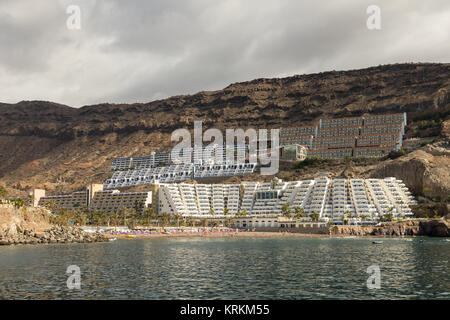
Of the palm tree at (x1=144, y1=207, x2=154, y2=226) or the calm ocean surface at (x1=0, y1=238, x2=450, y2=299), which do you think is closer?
the calm ocean surface at (x1=0, y1=238, x2=450, y2=299)

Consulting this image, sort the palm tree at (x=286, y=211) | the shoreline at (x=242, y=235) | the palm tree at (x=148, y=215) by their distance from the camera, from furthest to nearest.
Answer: the palm tree at (x=148, y=215)
the palm tree at (x=286, y=211)
the shoreline at (x=242, y=235)

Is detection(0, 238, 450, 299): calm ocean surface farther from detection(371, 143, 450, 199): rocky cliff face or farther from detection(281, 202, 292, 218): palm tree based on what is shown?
detection(281, 202, 292, 218): palm tree

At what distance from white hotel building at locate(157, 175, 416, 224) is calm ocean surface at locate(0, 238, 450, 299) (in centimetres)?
7577

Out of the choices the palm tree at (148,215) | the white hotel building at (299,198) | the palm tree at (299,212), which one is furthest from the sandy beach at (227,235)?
the palm tree at (148,215)

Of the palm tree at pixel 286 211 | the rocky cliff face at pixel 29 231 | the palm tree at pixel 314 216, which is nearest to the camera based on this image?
the rocky cliff face at pixel 29 231

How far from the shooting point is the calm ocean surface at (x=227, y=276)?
37219 mm

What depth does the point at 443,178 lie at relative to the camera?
14188cm

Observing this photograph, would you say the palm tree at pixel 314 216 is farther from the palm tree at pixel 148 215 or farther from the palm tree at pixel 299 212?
the palm tree at pixel 148 215

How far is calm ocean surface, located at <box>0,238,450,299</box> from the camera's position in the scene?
37219mm

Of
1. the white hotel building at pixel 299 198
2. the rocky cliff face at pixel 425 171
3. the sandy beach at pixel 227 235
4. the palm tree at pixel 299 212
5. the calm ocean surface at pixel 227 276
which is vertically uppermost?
the rocky cliff face at pixel 425 171

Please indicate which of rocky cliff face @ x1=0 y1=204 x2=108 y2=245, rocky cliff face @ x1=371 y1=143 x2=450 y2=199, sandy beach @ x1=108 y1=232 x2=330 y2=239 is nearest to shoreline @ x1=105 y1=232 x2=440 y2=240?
sandy beach @ x1=108 y1=232 x2=330 y2=239

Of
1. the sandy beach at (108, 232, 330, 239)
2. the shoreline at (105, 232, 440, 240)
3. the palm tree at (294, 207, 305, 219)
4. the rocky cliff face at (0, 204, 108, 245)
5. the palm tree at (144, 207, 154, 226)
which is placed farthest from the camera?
the palm tree at (144, 207, 154, 226)

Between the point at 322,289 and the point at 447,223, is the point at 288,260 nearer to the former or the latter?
the point at 322,289

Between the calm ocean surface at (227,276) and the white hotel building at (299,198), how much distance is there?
75766mm
